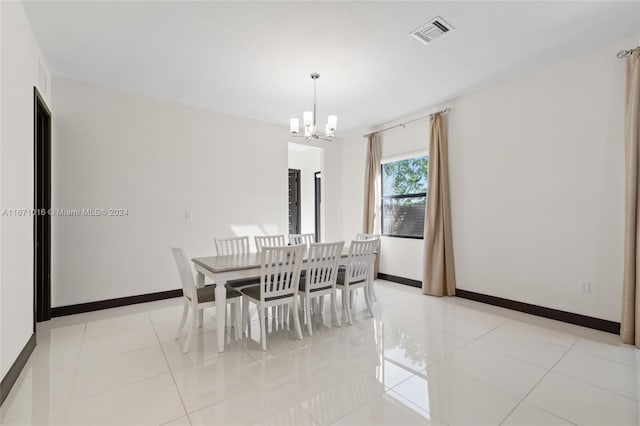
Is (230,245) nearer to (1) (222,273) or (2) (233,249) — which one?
(2) (233,249)

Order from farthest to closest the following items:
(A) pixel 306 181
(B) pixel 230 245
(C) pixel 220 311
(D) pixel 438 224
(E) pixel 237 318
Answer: (A) pixel 306 181 → (D) pixel 438 224 → (B) pixel 230 245 → (E) pixel 237 318 → (C) pixel 220 311

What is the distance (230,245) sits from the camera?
3.90 metres

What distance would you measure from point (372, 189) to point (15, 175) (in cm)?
446

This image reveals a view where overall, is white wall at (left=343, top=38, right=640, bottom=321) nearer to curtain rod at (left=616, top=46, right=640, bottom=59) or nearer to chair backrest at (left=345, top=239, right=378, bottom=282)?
curtain rod at (left=616, top=46, right=640, bottom=59)

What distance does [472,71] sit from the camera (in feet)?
10.8

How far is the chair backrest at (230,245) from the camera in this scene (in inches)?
141

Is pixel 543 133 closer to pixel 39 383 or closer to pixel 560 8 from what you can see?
pixel 560 8

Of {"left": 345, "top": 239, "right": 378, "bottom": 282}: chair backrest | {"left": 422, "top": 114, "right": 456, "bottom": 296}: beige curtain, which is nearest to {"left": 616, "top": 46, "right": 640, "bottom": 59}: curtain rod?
{"left": 422, "top": 114, "right": 456, "bottom": 296}: beige curtain

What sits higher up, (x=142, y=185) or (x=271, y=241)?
(x=142, y=185)

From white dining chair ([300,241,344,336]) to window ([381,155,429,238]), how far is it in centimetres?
219

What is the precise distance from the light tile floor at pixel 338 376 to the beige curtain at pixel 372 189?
2.24 m

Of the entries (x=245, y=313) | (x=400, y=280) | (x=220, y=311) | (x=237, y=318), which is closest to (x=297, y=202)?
(x=400, y=280)

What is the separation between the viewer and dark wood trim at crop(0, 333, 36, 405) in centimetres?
186

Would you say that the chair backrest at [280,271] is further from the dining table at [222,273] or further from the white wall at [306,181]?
the white wall at [306,181]
